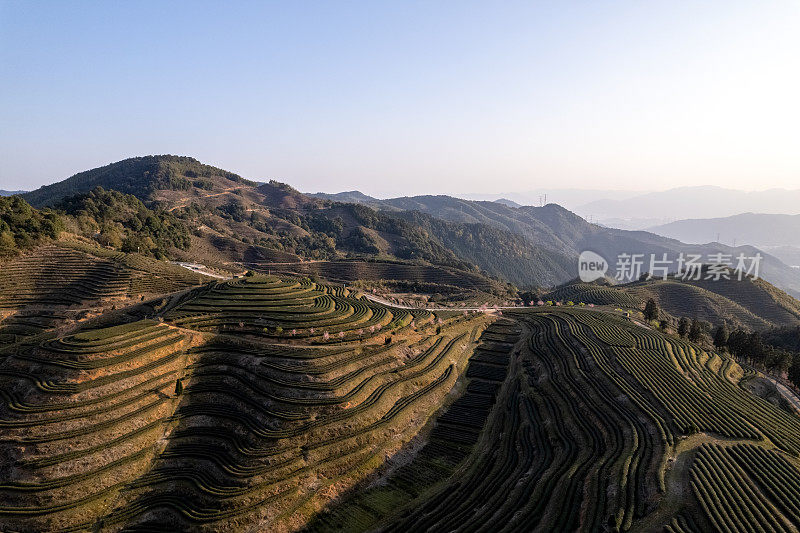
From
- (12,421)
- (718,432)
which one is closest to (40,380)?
(12,421)

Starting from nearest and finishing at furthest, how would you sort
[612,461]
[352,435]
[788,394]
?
[612,461] → [352,435] → [788,394]

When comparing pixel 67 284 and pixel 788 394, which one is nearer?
pixel 788 394

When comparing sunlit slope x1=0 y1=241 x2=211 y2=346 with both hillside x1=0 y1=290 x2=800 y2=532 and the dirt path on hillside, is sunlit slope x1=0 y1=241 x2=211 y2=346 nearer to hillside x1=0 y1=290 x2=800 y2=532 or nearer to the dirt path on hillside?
hillside x1=0 y1=290 x2=800 y2=532

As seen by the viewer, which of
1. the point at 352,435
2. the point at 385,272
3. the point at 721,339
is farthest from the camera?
the point at 385,272

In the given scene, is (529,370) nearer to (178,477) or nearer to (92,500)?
(178,477)

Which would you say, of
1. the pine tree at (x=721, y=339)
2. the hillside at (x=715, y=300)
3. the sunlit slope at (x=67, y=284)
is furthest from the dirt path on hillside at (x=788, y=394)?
the sunlit slope at (x=67, y=284)

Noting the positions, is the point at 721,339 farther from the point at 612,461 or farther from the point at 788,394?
the point at 612,461

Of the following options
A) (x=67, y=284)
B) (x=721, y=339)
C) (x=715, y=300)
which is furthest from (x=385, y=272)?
(x=715, y=300)
